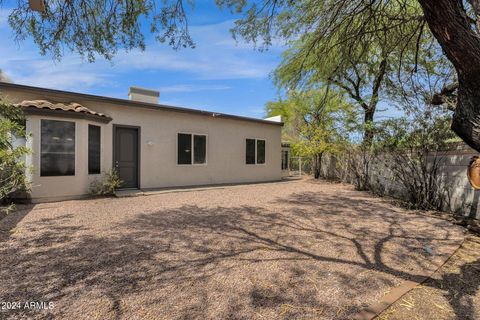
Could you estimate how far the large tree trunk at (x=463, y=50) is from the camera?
2432mm

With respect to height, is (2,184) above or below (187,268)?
above

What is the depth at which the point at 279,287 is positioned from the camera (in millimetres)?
2795

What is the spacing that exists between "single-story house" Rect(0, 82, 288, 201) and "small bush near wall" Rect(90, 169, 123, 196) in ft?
0.51

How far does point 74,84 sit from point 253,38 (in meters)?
→ 6.18

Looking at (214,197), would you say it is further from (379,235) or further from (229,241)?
(379,235)

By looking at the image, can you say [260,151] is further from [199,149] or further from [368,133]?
[368,133]

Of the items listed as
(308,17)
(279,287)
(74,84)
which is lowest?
(279,287)

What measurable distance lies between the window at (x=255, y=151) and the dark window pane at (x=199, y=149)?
2.25m

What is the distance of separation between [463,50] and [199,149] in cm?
911

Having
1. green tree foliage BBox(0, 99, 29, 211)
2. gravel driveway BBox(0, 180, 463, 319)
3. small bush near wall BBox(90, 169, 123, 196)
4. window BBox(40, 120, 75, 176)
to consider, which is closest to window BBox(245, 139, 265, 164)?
small bush near wall BBox(90, 169, 123, 196)

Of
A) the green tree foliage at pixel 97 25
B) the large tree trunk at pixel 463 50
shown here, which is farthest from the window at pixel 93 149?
the large tree trunk at pixel 463 50

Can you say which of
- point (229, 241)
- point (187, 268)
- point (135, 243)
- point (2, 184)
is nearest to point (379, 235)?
point (229, 241)

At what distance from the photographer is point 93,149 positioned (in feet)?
26.1

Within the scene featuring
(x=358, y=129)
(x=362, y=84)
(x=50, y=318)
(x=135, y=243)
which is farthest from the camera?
(x=362, y=84)
